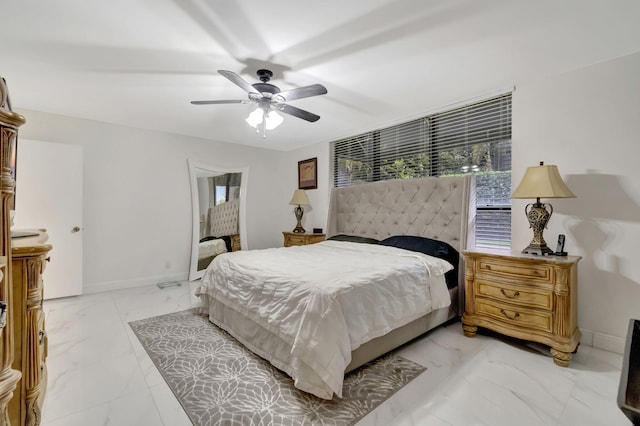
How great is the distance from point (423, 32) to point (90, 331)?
3742 millimetres

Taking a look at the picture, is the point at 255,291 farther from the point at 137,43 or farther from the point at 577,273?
the point at 577,273

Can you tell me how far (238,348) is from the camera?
232 centimetres

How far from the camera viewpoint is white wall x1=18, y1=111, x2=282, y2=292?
3.78 metres

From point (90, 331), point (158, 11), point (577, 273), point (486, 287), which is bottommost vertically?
point (90, 331)

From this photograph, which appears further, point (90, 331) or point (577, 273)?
point (90, 331)

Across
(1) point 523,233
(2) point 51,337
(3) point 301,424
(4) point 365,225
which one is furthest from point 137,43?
(1) point 523,233

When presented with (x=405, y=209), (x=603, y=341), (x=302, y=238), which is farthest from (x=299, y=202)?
(x=603, y=341)

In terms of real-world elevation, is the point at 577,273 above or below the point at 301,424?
above

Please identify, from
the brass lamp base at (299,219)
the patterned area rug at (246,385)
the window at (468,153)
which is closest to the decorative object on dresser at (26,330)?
the patterned area rug at (246,385)

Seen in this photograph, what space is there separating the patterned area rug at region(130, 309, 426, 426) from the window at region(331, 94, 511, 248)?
70.7 inches

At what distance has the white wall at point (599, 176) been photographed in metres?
2.20

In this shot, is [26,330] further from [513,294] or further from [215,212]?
[215,212]

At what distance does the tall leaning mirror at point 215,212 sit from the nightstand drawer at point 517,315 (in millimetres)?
3902

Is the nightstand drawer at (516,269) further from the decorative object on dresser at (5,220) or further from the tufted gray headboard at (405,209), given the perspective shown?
the decorative object on dresser at (5,220)
